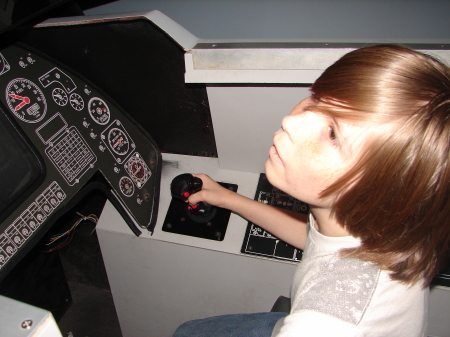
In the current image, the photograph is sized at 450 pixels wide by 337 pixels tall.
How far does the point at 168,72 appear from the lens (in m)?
0.99

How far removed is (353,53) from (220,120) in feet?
1.53

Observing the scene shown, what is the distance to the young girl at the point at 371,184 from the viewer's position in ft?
1.81

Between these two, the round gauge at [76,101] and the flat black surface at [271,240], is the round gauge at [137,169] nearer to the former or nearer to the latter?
the round gauge at [76,101]

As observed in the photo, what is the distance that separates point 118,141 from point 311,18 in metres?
0.64

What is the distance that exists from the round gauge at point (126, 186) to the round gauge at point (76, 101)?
0.23 m

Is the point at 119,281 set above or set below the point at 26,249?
below

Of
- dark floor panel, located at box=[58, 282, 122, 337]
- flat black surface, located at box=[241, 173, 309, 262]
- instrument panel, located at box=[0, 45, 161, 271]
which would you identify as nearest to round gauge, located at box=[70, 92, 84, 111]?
instrument panel, located at box=[0, 45, 161, 271]

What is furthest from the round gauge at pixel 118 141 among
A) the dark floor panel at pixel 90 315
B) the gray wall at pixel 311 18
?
the dark floor panel at pixel 90 315

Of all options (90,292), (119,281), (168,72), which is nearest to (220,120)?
(168,72)

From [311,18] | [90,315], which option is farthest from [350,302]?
[90,315]

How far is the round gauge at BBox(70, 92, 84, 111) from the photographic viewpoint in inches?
39.8

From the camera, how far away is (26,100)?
899 millimetres

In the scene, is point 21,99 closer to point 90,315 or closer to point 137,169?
point 137,169

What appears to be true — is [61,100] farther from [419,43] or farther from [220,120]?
[419,43]
